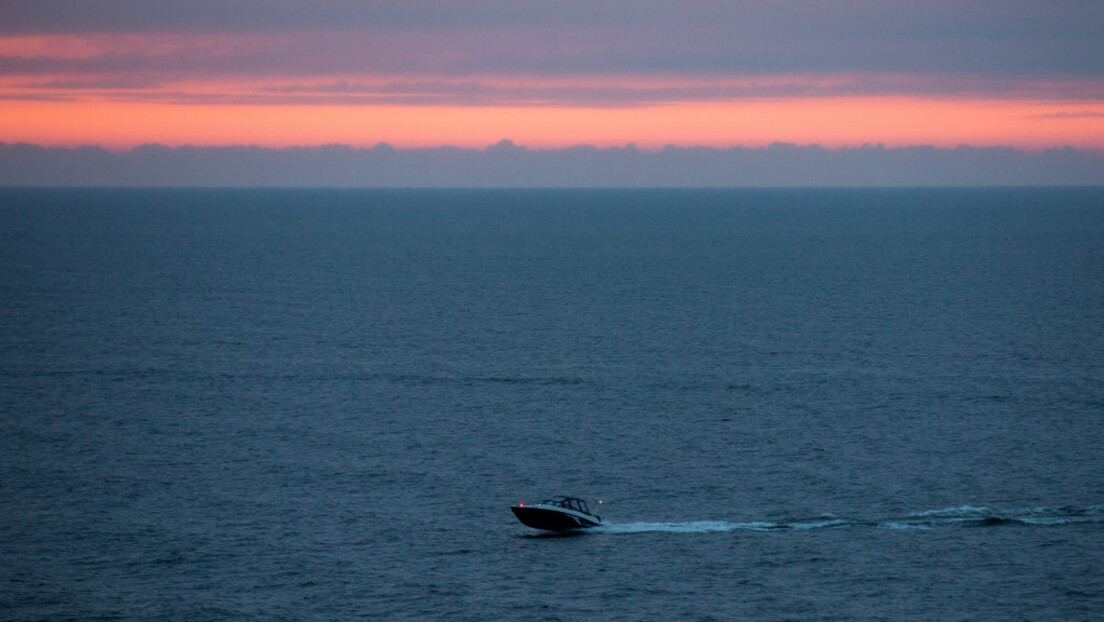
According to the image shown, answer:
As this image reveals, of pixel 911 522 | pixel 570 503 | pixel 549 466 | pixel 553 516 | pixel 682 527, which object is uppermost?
pixel 549 466

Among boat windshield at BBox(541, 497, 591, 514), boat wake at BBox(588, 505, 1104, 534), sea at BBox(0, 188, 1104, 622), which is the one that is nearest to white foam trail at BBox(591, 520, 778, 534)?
boat wake at BBox(588, 505, 1104, 534)

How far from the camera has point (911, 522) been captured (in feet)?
227

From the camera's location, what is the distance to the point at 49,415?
9350cm

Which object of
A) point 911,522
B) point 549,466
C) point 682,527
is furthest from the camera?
point 549,466

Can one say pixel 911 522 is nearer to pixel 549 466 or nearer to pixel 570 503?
pixel 570 503

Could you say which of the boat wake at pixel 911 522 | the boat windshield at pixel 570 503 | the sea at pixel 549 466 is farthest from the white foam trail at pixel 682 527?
the boat windshield at pixel 570 503

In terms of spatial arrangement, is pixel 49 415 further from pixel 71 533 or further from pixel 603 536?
pixel 603 536

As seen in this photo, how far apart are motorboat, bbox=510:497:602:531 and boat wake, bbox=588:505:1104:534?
1.09 metres

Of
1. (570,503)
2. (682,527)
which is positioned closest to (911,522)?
(682,527)

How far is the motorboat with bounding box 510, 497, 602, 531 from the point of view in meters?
67.6

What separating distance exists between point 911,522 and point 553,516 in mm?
22162

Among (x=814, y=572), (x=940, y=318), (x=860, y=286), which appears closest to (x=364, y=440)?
(x=814, y=572)

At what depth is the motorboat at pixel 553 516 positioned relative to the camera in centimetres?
6762

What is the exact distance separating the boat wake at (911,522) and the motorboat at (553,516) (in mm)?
1088
